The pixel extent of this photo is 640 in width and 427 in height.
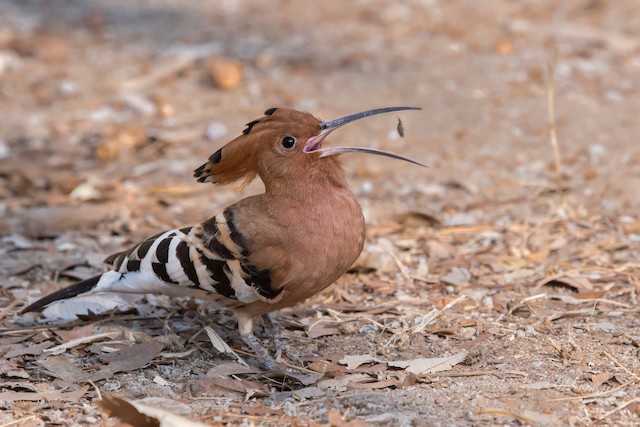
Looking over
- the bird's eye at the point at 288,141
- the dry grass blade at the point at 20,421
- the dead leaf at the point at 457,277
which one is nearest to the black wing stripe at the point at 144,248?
the bird's eye at the point at 288,141

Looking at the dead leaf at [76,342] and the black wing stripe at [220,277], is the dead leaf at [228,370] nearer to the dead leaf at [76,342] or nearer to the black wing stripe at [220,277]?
the black wing stripe at [220,277]

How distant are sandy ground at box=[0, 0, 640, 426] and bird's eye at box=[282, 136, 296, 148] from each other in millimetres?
865

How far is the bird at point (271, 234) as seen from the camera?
12.0ft

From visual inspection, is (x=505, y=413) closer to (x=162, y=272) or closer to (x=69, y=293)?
(x=162, y=272)

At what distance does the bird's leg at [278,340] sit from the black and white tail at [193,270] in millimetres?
272

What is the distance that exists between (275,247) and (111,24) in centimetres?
605

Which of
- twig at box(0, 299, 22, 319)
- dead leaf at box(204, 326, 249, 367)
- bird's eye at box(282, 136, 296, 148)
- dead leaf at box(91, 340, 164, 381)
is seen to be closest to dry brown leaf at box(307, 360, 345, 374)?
dead leaf at box(204, 326, 249, 367)

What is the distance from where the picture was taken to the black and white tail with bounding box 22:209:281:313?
3725 mm

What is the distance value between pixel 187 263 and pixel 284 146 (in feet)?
1.99

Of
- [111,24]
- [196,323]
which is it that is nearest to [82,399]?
[196,323]

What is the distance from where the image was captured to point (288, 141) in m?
3.77

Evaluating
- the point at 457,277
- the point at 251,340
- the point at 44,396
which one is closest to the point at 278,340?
the point at 251,340

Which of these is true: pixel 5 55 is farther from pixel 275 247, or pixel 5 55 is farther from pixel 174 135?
pixel 275 247

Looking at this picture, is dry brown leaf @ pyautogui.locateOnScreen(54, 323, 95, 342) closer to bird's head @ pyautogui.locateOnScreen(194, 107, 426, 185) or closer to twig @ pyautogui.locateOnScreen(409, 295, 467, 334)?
bird's head @ pyautogui.locateOnScreen(194, 107, 426, 185)
